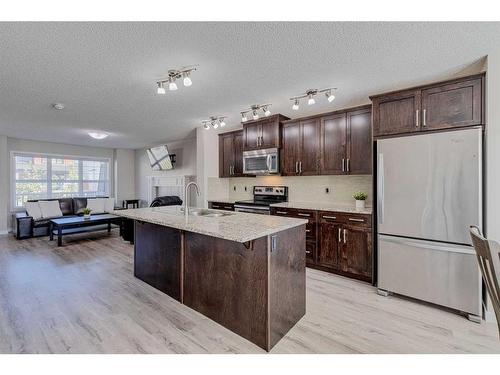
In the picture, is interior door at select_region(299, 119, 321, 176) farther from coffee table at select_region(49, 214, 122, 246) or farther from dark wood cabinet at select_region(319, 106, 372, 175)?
coffee table at select_region(49, 214, 122, 246)

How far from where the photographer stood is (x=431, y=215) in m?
2.44

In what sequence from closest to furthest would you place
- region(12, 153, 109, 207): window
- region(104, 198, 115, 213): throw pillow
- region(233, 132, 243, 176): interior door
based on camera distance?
region(233, 132, 243, 176): interior door → region(12, 153, 109, 207): window → region(104, 198, 115, 213): throw pillow

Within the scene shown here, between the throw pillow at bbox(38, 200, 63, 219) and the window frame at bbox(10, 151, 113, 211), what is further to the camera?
the window frame at bbox(10, 151, 113, 211)

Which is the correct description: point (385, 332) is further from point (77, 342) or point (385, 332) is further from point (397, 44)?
point (77, 342)

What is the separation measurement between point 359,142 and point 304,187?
124 centimetres

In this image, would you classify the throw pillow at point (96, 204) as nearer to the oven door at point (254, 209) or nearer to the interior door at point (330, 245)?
the oven door at point (254, 209)

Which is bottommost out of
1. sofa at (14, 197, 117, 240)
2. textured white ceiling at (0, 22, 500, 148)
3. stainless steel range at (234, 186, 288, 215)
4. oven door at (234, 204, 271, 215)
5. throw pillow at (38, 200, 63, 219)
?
sofa at (14, 197, 117, 240)

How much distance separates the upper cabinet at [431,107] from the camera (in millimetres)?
2295

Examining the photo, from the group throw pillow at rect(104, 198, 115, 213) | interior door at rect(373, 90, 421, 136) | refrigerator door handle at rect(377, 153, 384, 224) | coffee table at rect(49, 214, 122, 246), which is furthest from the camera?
throw pillow at rect(104, 198, 115, 213)

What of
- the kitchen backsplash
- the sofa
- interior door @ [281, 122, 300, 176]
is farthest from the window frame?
interior door @ [281, 122, 300, 176]

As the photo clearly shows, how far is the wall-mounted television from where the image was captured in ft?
22.1
